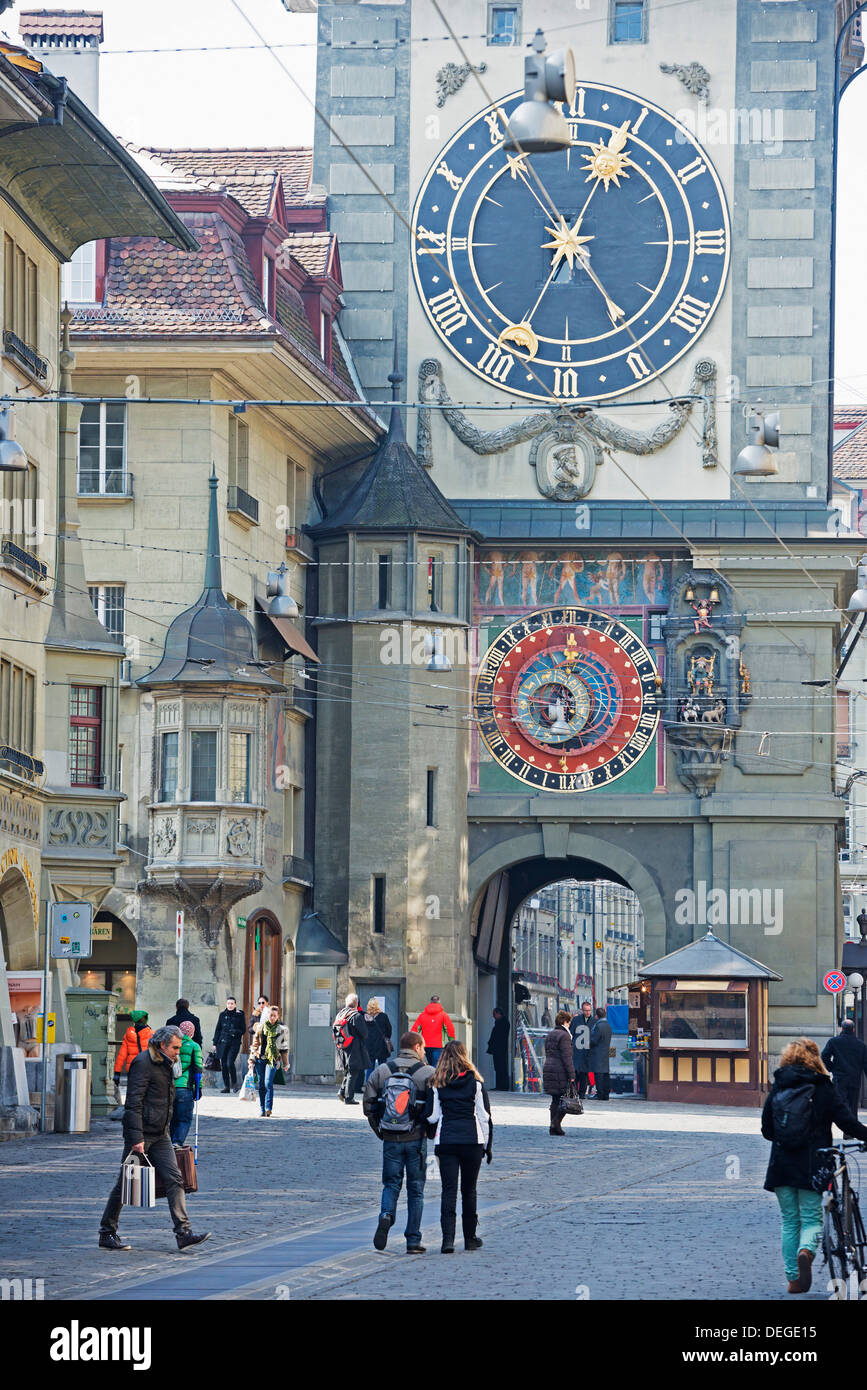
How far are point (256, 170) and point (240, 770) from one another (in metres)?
15.9

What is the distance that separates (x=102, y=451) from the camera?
47.8 metres

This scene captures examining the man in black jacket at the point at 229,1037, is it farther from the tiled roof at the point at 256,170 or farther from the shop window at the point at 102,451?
the tiled roof at the point at 256,170

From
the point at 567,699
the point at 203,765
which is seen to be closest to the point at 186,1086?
the point at 203,765

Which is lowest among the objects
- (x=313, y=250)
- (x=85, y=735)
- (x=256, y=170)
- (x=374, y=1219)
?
(x=374, y=1219)

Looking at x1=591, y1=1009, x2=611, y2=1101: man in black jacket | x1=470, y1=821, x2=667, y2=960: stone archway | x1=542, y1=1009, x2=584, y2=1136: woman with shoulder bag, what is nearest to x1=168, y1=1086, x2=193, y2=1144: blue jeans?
x1=542, y1=1009, x2=584, y2=1136: woman with shoulder bag

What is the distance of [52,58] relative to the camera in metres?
49.1

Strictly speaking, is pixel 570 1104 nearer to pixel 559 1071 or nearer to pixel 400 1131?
pixel 559 1071

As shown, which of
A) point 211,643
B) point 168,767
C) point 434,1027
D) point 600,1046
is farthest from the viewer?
point 600,1046

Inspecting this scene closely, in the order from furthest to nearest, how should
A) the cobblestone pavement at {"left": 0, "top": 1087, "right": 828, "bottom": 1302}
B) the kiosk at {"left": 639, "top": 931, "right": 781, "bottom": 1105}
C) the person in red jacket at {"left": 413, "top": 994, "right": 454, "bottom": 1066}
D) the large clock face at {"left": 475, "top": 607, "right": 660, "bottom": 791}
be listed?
the large clock face at {"left": 475, "top": 607, "right": 660, "bottom": 791}, the kiosk at {"left": 639, "top": 931, "right": 781, "bottom": 1105}, the person in red jacket at {"left": 413, "top": 994, "right": 454, "bottom": 1066}, the cobblestone pavement at {"left": 0, "top": 1087, "right": 828, "bottom": 1302}

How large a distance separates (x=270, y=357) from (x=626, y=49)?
11.6 m

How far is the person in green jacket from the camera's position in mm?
24469

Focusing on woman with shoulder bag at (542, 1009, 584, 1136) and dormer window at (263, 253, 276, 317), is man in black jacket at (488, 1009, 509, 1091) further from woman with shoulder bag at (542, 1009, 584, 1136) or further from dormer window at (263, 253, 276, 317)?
woman with shoulder bag at (542, 1009, 584, 1136)

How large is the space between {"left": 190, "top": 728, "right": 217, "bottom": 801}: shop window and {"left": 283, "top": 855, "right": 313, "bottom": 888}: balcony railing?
393 cm
